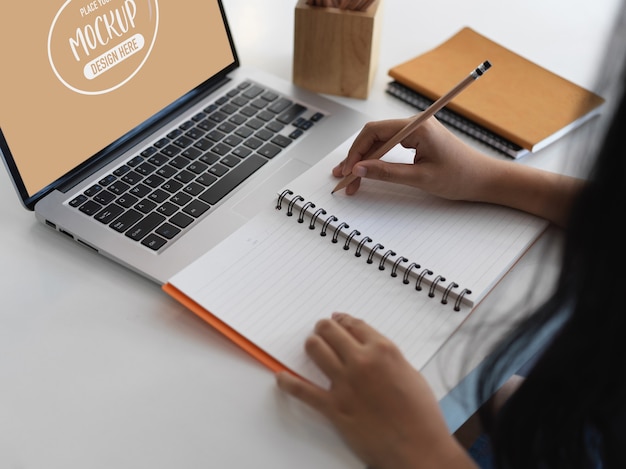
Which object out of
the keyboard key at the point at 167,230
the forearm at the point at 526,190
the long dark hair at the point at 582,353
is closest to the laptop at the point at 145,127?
the keyboard key at the point at 167,230

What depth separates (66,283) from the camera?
0.79m

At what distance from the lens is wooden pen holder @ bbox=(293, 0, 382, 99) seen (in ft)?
3.34

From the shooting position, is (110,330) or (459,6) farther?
(459,6)

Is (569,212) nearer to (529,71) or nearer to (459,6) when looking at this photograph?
(529,71)

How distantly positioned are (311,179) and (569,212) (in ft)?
1.15

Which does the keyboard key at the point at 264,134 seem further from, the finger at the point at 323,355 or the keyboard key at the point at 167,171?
the finger at the point at 323,355

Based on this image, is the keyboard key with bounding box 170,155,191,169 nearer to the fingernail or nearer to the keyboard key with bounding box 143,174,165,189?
the keyboard key with bounding box 143,174,165,189

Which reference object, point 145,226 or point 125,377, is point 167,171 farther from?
point 125,377

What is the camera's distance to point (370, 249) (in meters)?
0.81

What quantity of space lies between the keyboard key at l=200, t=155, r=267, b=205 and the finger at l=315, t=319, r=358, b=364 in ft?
0.79

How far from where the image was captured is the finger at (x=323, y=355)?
68 cm

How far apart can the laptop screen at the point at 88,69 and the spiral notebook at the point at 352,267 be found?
0.22 meters

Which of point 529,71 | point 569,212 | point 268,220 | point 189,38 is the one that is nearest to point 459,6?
point 529,71

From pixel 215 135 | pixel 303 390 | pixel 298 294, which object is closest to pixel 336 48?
pixel 215 135
